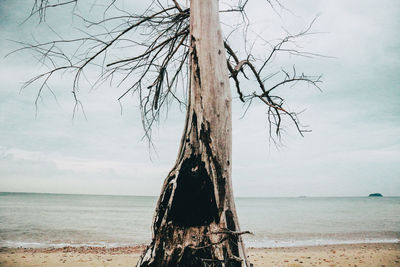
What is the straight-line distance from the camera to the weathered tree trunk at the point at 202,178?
225cm

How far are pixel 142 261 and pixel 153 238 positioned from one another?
0.21 metres

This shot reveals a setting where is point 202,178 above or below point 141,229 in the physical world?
above

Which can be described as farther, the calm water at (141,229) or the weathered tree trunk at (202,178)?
the calm water at (141,229)

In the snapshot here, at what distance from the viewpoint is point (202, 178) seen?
2.34 metres

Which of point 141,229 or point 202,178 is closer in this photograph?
point 202,178

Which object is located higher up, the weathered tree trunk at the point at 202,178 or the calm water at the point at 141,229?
the weathered tree trunk at the point at 202,178

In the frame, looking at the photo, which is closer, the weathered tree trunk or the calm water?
the weathered tree trunk

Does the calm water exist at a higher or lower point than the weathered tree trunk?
lower

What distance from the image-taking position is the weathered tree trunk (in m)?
2.25

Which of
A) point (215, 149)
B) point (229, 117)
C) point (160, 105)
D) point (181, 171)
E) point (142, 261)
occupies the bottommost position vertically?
point (142, 261)

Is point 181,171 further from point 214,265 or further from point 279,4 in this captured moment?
point 279,4

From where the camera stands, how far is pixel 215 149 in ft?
7.59

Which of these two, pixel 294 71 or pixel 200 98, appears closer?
pixel 200 98

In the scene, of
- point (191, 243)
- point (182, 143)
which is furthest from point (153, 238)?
point (182, 143)
